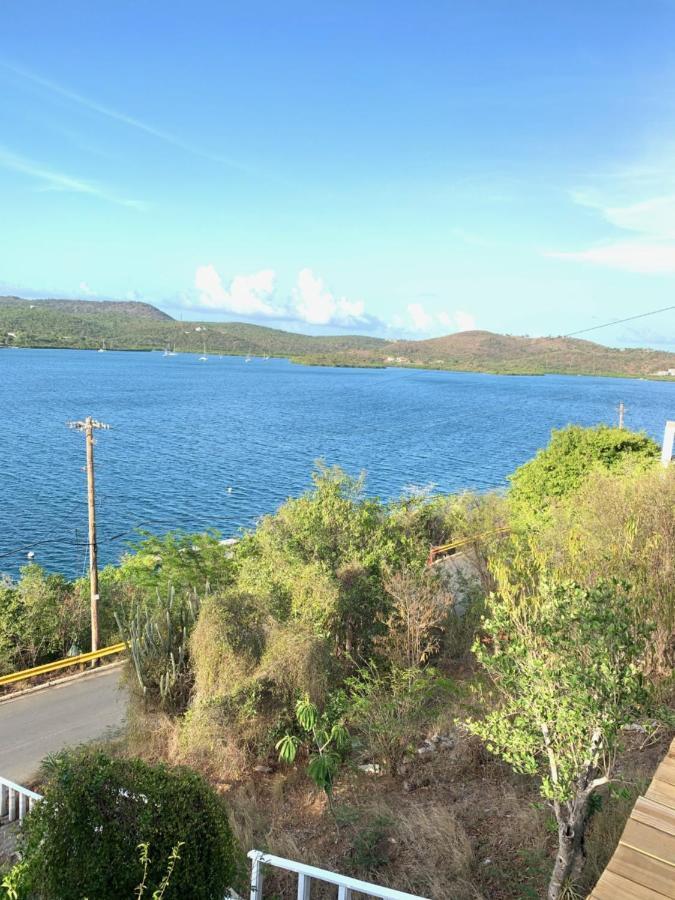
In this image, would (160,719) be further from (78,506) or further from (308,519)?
(78,506)

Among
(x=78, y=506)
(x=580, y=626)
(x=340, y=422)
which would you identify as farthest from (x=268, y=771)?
(x=340, y=422)

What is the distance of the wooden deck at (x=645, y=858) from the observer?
3906mm

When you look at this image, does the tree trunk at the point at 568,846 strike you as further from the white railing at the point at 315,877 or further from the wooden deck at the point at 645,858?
the white railing at the point at 315,877

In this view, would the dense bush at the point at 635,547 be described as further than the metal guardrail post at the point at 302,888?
Yes

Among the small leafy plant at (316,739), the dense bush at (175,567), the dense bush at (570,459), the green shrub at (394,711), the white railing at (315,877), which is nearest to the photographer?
the white railing at (315,877)

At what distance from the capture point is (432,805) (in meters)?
7.88

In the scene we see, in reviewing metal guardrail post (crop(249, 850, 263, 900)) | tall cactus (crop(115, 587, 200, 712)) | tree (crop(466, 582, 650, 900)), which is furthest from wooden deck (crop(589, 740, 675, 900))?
tall cactus (crop(115, 587, 200, 712))

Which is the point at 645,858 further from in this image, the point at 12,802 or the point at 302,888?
the point at 12,802

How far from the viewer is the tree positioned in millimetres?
4871

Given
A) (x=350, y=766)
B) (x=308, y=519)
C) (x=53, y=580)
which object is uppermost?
(x=308, y=519)

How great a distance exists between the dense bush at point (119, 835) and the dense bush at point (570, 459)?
22.6 meters

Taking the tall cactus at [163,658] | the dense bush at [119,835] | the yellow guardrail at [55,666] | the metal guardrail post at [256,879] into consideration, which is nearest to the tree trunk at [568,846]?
the metal guardrail post at [256,879]

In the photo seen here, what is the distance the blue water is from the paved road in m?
15.0

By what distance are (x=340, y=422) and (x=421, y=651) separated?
74681 millimetres
